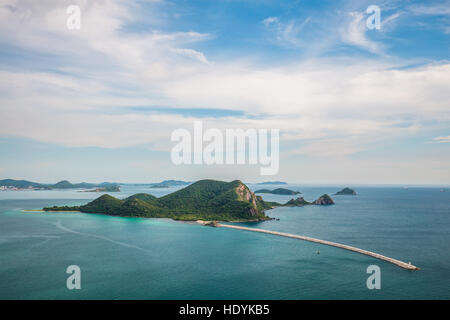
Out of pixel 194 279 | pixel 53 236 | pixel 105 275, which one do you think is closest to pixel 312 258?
pixel 194 279

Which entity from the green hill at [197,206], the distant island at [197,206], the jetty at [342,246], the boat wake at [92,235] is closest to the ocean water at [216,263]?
the boat wake at [92,235]

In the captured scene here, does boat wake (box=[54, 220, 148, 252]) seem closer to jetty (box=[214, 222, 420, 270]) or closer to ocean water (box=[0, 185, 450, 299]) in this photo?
ocean water (box=[0, 185, 450, 299])

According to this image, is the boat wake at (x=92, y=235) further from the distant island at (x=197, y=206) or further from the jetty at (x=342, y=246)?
the jetty at (x=342, y=246)

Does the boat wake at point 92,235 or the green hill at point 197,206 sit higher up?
the green hill at point 197,206

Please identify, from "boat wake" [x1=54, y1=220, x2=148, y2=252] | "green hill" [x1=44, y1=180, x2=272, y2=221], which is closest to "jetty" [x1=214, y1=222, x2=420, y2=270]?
"green hill" [x1=44, y1=180, x2=272, y2=221]

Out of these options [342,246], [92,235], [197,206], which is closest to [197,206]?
[197,206]

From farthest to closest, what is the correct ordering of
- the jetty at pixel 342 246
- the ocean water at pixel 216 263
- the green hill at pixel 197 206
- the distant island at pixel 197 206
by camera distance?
the green hill at pixel 197 206 → the distant island at pixel 197 206 → the jetty at pixel 342 246 → the ocean water at pixel 216 263

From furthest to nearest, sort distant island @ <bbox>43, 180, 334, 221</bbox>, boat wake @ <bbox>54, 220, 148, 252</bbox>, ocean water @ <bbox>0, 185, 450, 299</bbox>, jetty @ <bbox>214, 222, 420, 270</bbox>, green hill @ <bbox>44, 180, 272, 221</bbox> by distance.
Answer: green hill @ <bbox>44, 180, 272, 221</bbox>, distant island @ <bbox>43, 180, 334, 221</bbox>, boat wake @ <bbox>54, 220, 148, 252</bbox>, jetty @ <bbox>214, 222, 420, 270</bbox>, ocean water @ <bbox>0, 185, 450, 299</bbox>
